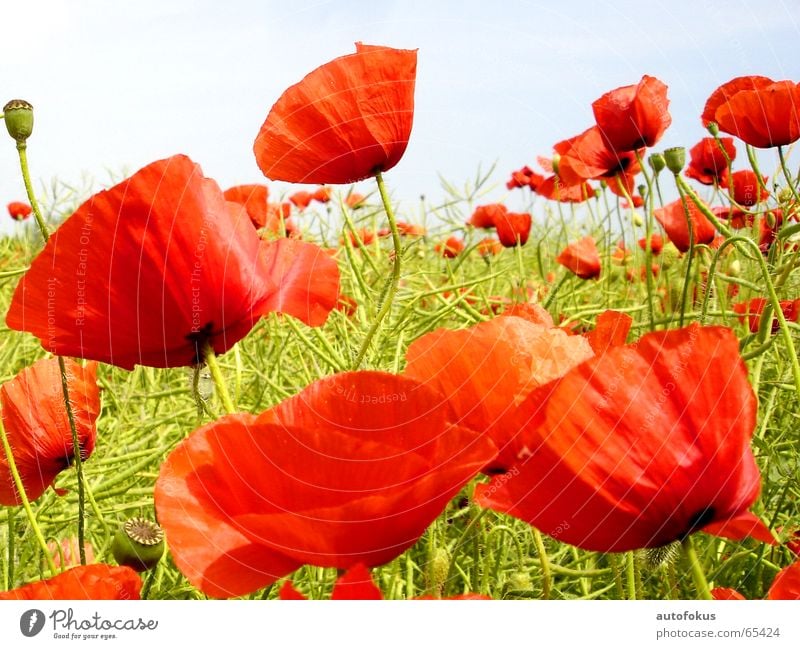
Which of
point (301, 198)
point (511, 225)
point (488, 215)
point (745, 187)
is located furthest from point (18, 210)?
point (745, 187)

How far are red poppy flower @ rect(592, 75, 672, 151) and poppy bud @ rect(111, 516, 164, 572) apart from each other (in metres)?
0.35

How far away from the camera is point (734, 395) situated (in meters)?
0.18

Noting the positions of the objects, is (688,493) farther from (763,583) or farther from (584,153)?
(584,153)

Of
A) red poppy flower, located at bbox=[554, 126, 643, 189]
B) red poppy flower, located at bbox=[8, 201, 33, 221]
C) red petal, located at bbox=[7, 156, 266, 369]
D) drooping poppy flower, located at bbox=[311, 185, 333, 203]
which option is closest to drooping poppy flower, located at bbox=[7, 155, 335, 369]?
red petal, located at bbox=[7, 156, 266, 369]

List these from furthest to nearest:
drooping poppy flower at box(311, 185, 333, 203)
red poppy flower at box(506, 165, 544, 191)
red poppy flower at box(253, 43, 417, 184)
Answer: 1. red poppy flower at box(506, 165, 544, 191)
2. drooping poppy flower at box(311, 185, 333, 203)
3. red poppy flower at box(253, 43, 417, 184)

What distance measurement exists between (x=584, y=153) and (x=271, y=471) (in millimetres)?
482

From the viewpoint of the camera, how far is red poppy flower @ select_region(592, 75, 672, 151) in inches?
20.0

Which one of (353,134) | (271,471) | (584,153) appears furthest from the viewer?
(584,153)

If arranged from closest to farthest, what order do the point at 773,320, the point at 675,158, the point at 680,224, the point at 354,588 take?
the point at 354,588
the point at 675,158
the point at 773,320
the point at 680,224

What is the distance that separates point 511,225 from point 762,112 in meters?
0.41

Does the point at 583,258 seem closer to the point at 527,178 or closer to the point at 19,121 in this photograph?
the point at 19,121

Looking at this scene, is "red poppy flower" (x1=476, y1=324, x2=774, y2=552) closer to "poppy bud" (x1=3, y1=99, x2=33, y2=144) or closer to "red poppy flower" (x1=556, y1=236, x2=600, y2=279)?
"poppy bud" (x1=3, y1=99, x2=33, y2=144)
